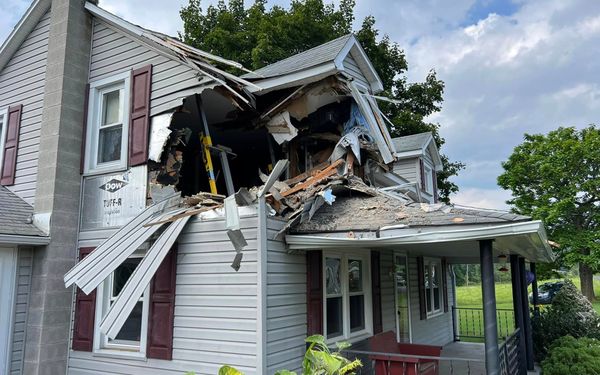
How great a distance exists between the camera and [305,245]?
5.61 metres

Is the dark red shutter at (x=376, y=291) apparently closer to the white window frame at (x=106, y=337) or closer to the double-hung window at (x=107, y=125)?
the white window frame at (x=106, y=337)

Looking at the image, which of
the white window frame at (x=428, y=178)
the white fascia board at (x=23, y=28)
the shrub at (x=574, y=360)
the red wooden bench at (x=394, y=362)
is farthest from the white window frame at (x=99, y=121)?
the white window frame at (x=428, y=178)

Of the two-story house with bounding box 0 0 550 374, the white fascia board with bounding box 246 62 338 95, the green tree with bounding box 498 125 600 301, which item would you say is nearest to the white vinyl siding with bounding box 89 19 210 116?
the two-story house with bounding box 0 0 550 374

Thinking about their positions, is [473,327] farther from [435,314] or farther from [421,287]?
[421,287]

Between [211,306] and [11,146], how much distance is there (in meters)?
5.53

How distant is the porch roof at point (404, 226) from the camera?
180 inches

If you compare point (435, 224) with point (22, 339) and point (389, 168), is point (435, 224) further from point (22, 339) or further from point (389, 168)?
point (22, 339)

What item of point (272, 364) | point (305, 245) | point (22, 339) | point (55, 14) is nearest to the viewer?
point (272, 364)

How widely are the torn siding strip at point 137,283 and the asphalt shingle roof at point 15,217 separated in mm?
2575

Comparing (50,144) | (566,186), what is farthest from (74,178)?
(566,186)

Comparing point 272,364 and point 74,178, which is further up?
point 74,178

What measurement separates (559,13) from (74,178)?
13.8 meters

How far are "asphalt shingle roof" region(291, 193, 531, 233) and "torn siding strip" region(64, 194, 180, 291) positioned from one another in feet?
6.77

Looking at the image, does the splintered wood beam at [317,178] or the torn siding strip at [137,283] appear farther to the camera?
the splintered wood beam at [317,178]
